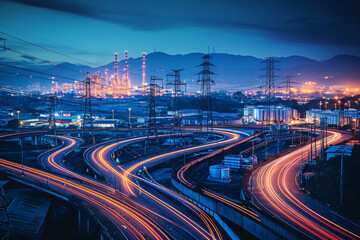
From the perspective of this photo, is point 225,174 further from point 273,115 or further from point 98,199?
point 273,115

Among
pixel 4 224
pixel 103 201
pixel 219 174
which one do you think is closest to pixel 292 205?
pixel 219 174

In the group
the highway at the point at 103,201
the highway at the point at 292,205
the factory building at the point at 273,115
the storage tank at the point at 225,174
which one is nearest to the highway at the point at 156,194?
the highway at the point at 103,201

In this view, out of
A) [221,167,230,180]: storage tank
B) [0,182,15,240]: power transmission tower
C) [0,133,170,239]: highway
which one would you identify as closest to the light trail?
[0,133,170,239]: highway

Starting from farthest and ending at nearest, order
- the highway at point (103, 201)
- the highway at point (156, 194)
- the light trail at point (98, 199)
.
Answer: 1. the highway at point (156, 194)
2. the light trail at point (98, 199)
3. the highway at point (103, 201)

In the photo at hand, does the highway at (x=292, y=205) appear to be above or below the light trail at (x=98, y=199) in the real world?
above

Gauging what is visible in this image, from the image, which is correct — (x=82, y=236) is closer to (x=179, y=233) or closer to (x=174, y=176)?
(x=174, y=176)

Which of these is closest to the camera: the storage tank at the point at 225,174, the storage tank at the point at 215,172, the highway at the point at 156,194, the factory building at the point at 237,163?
the highway at the point at 156,194

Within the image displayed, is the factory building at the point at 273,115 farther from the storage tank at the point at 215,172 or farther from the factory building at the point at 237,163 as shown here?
the storage tank at the point at 215,172
